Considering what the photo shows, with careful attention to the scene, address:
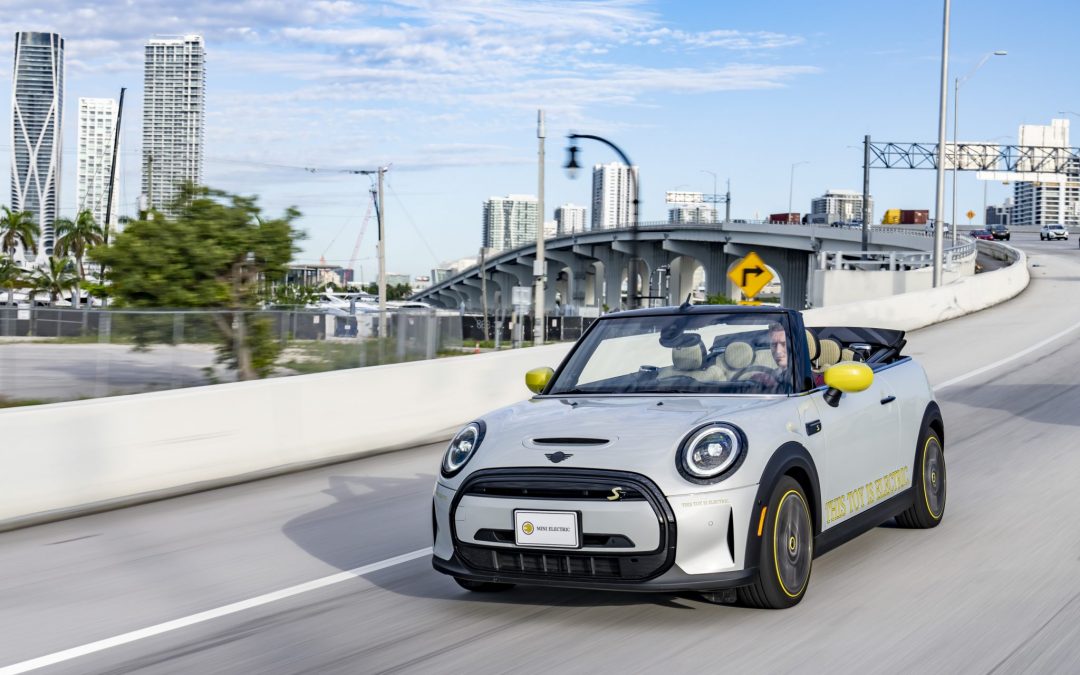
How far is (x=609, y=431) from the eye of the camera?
18.5 ft

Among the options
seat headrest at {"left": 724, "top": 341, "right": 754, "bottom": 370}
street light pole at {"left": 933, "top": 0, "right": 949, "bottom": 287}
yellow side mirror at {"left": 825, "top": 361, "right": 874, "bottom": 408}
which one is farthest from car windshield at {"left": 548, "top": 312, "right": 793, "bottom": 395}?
street light pole at {"left": 933, "top": 0, "right": 949, "bottom": 287}

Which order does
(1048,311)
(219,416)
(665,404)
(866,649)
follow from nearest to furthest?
(866,649), (665,404), (219,416), (1048,311)

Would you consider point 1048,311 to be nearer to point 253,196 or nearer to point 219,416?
point 253,196

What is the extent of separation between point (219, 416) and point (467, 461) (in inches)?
225

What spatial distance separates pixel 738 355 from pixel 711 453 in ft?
4.13

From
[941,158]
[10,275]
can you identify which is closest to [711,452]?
[941,158]

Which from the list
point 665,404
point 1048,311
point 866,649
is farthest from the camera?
point 1048,311

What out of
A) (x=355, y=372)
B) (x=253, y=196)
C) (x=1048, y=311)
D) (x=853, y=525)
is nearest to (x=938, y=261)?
(x=1048, y=311)

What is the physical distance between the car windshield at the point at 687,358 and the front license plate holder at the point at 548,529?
4.41 ft

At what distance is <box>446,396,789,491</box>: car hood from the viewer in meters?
5.38

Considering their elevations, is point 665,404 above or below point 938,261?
below

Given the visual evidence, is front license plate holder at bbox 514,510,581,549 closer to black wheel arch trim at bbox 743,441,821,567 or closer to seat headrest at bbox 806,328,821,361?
black wheel arch trim at bbox 743,441,821,567

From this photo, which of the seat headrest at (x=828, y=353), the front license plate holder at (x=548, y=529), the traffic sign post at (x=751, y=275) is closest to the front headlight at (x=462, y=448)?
the front license plate holder at (x=548, y=529)

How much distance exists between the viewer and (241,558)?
301 inches
